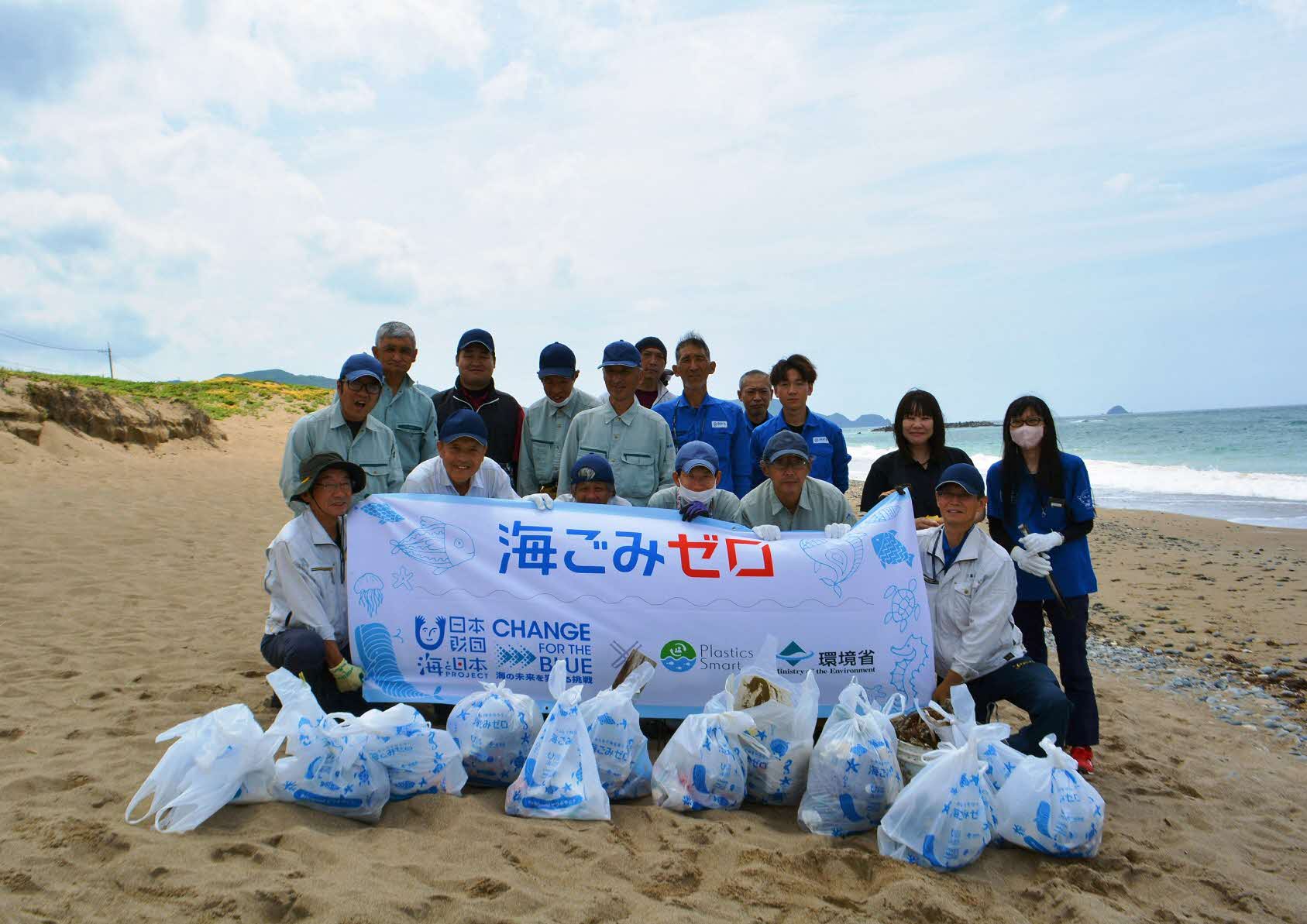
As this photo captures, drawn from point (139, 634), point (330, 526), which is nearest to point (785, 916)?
point (330, 526)

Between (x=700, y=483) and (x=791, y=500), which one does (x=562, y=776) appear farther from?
(x=791, y=500)

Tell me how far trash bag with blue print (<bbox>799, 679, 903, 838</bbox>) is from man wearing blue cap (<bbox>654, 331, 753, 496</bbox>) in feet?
9.24

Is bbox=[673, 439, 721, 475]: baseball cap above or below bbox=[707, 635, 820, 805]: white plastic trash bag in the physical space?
above

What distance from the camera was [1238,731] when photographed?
5.34 m

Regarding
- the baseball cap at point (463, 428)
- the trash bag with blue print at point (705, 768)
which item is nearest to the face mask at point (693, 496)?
the baseball cap at point (463, 428)

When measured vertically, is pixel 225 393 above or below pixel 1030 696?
above

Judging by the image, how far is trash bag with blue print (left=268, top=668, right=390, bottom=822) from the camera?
326cm

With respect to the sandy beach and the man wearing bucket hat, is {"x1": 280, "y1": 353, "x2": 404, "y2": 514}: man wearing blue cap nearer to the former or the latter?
the man wearing bucket hat

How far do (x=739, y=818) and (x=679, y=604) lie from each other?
1.03 m

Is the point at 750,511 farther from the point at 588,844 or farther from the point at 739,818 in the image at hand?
the point at 588,844

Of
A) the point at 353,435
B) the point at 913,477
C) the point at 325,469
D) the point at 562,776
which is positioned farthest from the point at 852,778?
the point at 353,435

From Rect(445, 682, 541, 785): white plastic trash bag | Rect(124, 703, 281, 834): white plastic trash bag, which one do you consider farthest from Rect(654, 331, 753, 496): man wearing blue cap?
Rect(124, 703, 281, 834): white plastic trash bag

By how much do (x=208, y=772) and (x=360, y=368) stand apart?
240 cm

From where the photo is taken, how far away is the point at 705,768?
352 centimetres
